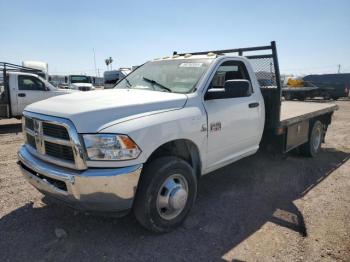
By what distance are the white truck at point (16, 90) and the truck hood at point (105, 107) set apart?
8.43m

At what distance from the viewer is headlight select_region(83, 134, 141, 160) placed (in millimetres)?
2865

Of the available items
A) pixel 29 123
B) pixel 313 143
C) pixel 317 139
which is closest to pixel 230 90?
pixel 29 123

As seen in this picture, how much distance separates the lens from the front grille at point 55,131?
299 cm

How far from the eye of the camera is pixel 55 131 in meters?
3.10

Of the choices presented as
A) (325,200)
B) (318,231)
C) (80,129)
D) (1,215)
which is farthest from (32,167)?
(325,200)

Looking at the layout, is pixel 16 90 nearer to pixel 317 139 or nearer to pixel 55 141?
pixel 55 141

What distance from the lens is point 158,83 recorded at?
4.23 metres

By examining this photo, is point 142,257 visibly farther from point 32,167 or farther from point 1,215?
point 1,215

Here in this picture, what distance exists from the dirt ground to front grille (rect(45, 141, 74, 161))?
847 mm

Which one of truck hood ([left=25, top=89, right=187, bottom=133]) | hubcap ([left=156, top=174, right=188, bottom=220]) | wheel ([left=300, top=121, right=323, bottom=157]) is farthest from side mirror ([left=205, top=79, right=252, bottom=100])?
wheel ([left=300, top=121, right=323, bottom=157])

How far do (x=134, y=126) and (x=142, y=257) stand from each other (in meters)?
1.27

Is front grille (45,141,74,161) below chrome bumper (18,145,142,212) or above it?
above

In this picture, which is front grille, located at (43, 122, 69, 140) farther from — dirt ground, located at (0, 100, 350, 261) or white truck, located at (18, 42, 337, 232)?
dirt ground, located at (0, 100, 350, 261)

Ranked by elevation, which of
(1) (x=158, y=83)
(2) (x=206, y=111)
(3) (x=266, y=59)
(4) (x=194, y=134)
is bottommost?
(4) (x=194, y=134)
